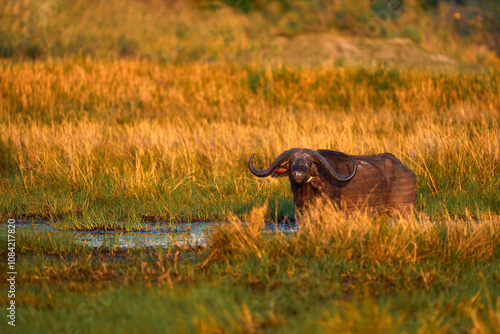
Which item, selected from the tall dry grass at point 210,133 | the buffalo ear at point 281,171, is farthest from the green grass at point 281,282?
the tall dry grass at point 210,133

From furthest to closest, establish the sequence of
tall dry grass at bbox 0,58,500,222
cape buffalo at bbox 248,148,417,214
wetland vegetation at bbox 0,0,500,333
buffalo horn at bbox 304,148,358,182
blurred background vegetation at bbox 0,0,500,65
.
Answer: blurred background vegetation at bbox 0,0,500,65
tall dry grass at bbox 0,58,500,222
cape buffalo at bbox 248,148,417,214
buffalo horn at bbox 304,148,358,182
wetland vegetation at bbox 0,0,500,333

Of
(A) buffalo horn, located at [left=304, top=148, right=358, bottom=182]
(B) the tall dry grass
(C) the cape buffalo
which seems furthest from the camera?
(B) the tall dry grass

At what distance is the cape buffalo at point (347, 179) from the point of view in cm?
639

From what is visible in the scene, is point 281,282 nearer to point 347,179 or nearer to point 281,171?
point 347,179

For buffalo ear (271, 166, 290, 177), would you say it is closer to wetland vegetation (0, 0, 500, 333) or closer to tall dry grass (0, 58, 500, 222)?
wetland vegetation (0, 0, 500, 333)

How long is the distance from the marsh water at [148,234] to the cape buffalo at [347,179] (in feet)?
1.84

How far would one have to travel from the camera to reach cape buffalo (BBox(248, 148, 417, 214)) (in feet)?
21.0

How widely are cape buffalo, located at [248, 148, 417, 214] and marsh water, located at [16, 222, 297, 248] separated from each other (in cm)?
56

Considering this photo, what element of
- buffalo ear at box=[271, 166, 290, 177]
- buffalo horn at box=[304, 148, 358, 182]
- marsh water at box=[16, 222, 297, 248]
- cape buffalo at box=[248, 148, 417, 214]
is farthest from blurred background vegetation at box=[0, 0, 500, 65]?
buffalo horn at box=[304, 148, 358, 182]

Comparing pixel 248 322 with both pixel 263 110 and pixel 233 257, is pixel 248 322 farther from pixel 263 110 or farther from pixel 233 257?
pixel 263 110

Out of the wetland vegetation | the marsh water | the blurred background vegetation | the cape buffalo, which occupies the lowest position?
the marsh water

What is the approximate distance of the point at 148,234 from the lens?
712 centimetres

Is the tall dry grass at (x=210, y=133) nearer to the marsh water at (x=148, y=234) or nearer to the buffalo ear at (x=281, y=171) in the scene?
the marsh water at (x=148, y=234)

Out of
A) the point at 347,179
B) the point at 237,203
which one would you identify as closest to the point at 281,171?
the point at 347,179
